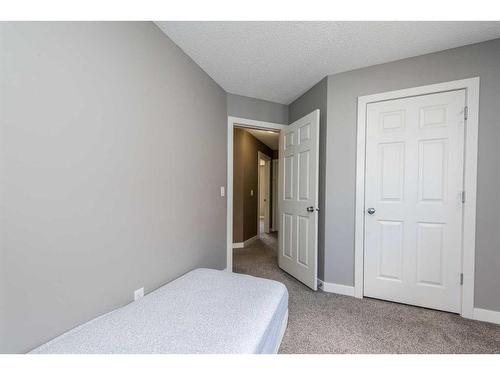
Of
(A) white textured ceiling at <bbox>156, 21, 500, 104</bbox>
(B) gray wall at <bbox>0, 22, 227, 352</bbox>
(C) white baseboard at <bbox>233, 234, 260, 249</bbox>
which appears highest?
(A) white textured ceiling at <bbox>156, 21, 500, 104</bbox>

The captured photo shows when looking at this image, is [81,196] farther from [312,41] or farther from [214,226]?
[312,41]

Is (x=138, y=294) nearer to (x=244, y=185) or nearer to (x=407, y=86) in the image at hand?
(x=407, y=86)

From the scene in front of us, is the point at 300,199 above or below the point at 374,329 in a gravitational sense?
above

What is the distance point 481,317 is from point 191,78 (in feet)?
10.3

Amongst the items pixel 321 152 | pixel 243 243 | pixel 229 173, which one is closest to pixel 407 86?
pixel 321 152

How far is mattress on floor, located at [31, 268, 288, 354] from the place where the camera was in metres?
0.85

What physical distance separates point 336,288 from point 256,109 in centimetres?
227

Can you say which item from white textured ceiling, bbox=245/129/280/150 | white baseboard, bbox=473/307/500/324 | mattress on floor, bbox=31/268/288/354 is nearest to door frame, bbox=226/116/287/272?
mattress on floor, bbox=31/268/288/354

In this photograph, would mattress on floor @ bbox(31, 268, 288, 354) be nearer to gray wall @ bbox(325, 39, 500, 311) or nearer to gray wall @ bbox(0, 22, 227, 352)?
gray wall @ bbox(0, 22, 227, 352)

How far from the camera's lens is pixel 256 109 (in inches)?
106

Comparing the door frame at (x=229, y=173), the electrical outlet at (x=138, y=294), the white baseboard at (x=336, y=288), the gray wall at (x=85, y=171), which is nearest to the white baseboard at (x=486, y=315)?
the white baseboard at (x=336, y=288)

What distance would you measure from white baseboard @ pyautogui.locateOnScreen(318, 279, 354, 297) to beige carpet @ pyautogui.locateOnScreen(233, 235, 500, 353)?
6cm

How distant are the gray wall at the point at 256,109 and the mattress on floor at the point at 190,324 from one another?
6.58 feet
